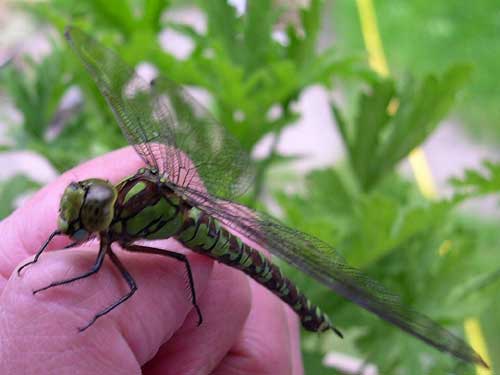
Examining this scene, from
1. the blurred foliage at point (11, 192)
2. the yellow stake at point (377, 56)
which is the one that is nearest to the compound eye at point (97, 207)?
the blurred foliage at point (11, 192)

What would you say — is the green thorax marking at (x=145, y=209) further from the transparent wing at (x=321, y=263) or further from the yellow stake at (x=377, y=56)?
the yellow stake at (x=377, y=56)

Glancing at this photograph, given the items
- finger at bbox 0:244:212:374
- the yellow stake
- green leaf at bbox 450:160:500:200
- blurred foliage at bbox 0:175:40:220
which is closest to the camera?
finger at bbox 0:244:212:374

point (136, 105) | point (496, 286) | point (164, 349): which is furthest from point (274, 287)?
point (496, 286)

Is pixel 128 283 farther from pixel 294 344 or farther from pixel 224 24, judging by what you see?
pixel 224 24

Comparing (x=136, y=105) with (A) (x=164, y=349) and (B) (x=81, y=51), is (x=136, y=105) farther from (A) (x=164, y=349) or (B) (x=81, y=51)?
(A) (x=164, y=349)

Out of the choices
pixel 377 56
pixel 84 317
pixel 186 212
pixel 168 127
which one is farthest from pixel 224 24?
pixel 377 56

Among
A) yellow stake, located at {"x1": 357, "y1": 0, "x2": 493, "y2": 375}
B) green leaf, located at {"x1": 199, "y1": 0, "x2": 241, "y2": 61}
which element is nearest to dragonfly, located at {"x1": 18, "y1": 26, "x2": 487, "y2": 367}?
green leaf, located at {"x1": 199, "y1": 0, "x2": 241, "y2": 61}

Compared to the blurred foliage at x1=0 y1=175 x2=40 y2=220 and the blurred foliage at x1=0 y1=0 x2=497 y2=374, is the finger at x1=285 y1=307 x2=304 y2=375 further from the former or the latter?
the blurred foliage at x1=0 y1=175 x2=40 y2=220
